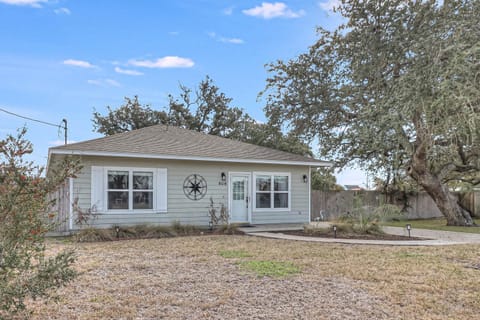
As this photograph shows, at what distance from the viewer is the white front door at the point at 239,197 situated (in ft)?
44.0

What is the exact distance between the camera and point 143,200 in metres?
11.9

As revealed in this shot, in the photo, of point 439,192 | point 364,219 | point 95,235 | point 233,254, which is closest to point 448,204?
point 439,192

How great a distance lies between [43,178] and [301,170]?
11.9 meters

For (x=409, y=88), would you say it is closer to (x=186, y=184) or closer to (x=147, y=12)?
(x=186, y=184)

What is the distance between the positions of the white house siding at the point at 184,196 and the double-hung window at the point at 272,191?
18cm

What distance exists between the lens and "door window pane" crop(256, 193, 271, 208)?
1376 cm

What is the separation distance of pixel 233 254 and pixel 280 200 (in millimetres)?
6566

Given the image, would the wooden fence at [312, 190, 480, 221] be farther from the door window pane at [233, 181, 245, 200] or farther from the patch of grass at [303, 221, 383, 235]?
the patch of grass at [303, 221, 383, 235]

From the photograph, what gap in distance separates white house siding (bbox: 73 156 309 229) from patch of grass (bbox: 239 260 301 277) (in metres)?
5.85

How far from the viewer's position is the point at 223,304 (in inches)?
175

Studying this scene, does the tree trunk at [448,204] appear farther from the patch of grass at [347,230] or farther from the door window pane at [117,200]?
the door window pane at [117,200]

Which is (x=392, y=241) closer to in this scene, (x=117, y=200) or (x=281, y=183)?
(x=281, y=183)

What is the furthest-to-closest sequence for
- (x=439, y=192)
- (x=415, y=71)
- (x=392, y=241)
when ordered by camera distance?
(x=439, y=192) < (x=392, y=241) < (x=415, y=71)

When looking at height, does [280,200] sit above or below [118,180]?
below
